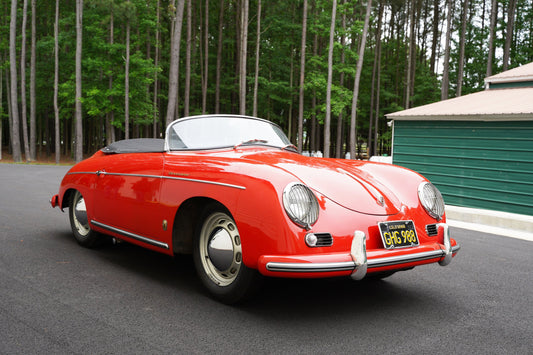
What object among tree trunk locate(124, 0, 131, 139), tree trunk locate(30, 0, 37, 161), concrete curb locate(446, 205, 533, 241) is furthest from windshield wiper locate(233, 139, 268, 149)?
tree trunk locate(30, 0, 37, 161)

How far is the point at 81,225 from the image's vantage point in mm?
5391

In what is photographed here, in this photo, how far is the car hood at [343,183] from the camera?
327cm

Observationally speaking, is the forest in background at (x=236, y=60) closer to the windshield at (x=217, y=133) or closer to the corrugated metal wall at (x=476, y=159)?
the corrugated metal wall at (x=476, y=159)

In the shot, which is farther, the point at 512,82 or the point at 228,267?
the point at 512,82

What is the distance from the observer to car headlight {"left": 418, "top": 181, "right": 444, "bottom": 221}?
3.68m

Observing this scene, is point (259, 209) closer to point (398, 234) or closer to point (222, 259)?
point (222, 259)

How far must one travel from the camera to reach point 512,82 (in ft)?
47.2

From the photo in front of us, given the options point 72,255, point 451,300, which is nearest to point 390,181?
point 451,300

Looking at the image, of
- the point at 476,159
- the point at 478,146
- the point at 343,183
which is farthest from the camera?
the point at 476,159

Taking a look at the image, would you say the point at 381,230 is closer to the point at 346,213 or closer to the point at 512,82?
the point at 346,213

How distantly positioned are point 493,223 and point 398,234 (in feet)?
22.7

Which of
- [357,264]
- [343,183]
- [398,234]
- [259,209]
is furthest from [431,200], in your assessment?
[259,209]

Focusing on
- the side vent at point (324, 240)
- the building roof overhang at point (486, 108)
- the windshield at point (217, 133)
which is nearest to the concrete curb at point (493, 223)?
the building roof overhang at point (486, 108)

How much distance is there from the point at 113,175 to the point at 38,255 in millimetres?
1245
